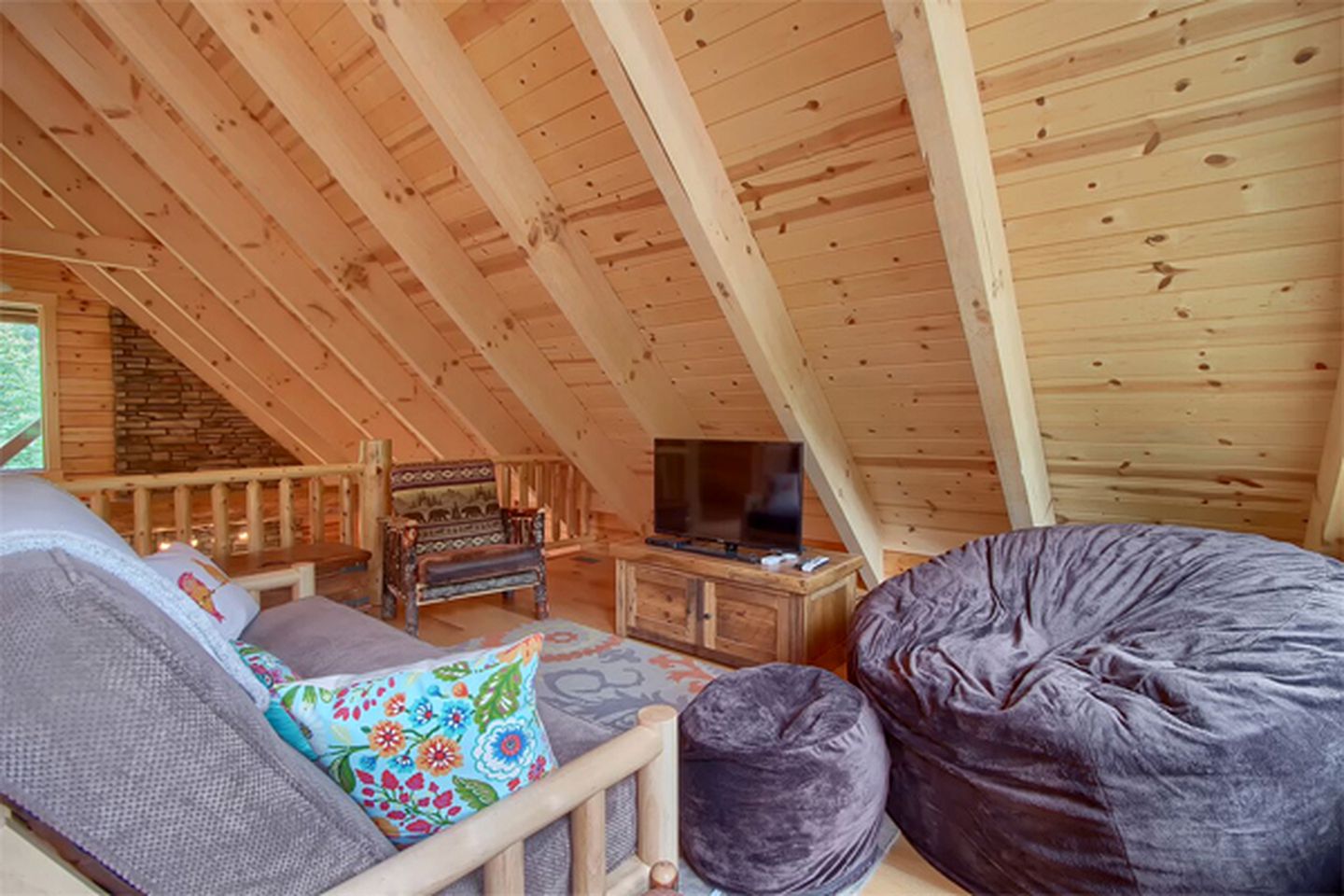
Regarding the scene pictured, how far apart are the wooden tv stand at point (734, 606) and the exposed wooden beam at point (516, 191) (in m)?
0.89

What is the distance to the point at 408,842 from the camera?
1.10 m

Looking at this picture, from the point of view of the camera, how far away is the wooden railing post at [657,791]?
51.6 inches

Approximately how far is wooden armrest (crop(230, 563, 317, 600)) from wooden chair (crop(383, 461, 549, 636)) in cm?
90

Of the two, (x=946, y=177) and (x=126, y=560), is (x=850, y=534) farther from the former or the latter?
(x=126, y=560)

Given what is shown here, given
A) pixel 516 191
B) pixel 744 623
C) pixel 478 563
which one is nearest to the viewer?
pixel 516 191

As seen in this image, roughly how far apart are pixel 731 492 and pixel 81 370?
21.1ft

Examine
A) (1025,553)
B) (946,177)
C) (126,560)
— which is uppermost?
(946,177)

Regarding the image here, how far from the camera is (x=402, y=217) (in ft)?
11.0

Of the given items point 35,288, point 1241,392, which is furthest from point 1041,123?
point 35,288

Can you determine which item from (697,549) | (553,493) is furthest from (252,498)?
(697,549)

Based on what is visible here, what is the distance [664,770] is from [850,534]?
8.28ft

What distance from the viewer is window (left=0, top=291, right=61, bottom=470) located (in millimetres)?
5758

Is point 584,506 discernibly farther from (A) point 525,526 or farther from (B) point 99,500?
(B) point 99,500

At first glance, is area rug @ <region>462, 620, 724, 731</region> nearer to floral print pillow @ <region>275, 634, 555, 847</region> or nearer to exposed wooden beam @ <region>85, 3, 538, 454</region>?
floral print pillow @ <region>275, 634, 555, 847</region>
